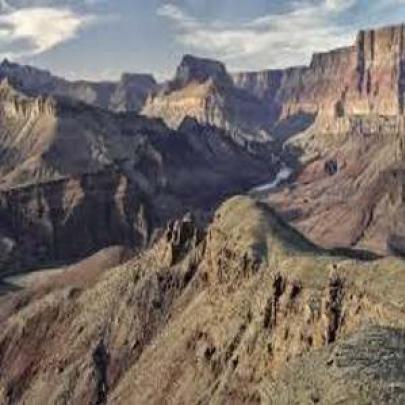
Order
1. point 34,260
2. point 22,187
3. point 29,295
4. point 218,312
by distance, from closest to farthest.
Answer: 1. point 218,312
2. point 29,295
3. point 34,260
4. point 22,187

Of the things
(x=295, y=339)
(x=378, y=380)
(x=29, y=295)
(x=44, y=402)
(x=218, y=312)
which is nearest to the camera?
(x=378, y=380)

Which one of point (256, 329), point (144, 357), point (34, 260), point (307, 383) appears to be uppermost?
point (307, 383)

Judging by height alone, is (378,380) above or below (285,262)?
above

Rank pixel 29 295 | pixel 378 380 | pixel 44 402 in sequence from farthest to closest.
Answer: pixel 29 295
pixel 44 402
pixel 378 380

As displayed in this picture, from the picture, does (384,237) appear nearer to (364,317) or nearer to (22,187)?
(22,187)

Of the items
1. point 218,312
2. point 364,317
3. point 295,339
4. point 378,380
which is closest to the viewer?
point 378,380

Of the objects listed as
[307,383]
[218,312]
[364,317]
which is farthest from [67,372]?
[307,383]

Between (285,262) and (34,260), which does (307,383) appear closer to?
(285,262)

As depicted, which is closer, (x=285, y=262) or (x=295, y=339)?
(x=295, y=339)

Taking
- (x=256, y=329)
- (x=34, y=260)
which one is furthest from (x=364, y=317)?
(x=34, y=260)
